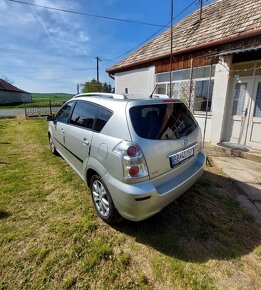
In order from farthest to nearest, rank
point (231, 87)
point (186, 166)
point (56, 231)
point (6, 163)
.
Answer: point (231, 87), point (6, 163), point (186, 166), point (56, 231)

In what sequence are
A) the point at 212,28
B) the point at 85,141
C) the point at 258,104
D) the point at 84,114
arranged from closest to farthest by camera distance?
the point at 85,141 < the point at 84,114 < the point at 258,104 < the point at 212,28

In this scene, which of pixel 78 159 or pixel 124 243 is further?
pixel 78 159

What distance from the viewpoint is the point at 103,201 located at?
284 centimetres

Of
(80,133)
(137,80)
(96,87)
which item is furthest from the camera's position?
(96,87)

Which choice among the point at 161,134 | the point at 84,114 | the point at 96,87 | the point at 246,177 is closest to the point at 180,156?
the point at 161,134

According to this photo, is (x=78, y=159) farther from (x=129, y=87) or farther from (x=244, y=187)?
(x=129, y=87)

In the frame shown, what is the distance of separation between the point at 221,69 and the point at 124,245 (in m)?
6.26

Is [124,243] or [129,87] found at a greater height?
[129,87]

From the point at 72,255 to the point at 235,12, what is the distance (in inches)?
356

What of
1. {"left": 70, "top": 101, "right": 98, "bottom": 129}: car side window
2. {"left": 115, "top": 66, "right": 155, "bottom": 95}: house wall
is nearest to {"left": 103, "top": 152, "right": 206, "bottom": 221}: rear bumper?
{"left": 70, "top": 101, "right": 98, "bottom": 129}: car side window

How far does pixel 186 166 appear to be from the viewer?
2.94m

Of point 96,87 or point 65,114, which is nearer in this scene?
point 65,114

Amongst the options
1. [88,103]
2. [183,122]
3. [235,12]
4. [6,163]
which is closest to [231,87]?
[235,12]

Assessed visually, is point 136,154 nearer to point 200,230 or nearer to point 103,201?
point 103,201
